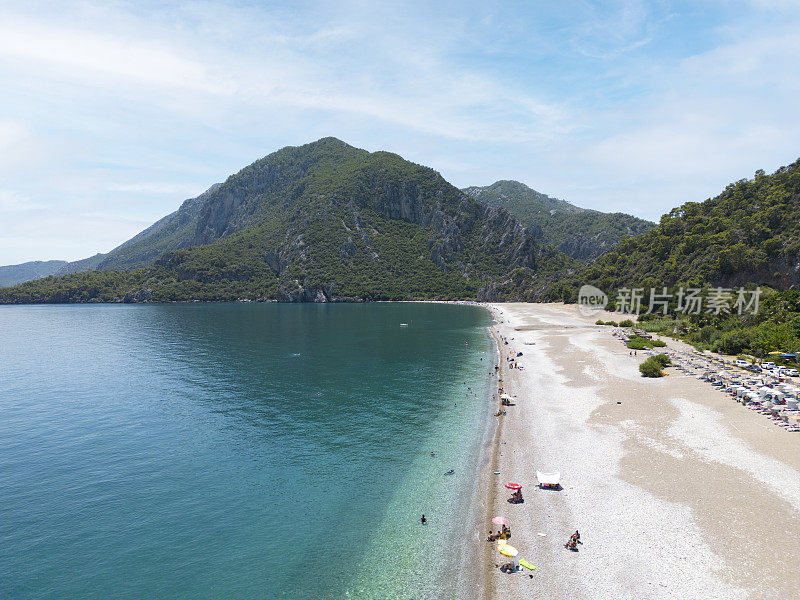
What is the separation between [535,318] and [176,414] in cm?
12078

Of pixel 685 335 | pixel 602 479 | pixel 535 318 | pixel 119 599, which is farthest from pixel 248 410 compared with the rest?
pixel 535 318

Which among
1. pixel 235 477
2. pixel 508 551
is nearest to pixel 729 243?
pixel 508 551

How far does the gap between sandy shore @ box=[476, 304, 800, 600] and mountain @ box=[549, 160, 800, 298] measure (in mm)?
78514

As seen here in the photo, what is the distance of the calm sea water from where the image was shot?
803 inches

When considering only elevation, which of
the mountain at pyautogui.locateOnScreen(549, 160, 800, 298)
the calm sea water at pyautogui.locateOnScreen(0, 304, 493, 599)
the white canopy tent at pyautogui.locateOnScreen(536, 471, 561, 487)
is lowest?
the calm sea water at pyautogui.locateOnScreen(0, 304, 493, 599)

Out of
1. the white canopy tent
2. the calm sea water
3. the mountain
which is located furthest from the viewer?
the mountain

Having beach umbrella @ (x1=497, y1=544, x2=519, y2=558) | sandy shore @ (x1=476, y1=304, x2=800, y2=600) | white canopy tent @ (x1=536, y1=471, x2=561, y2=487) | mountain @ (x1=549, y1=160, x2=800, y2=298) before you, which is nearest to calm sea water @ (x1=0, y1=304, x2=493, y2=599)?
beach umbrella @ (x1=497, y1=544, x2=519, y2=558)

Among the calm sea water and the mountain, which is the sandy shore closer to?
the calm sea water

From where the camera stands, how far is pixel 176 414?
45.3 meters

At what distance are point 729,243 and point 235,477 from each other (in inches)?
5422

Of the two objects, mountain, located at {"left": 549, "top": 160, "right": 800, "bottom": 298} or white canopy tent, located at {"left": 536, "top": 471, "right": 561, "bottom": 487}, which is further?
mountain, located at {"left": 549, "top": 160, "right": 800, "bottom": 298}

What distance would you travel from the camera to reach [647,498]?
84.1 feet

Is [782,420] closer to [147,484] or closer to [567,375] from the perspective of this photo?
[567,375]

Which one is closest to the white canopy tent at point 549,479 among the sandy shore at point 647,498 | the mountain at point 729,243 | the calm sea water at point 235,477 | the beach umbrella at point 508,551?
the sandy shore at point 647,498
